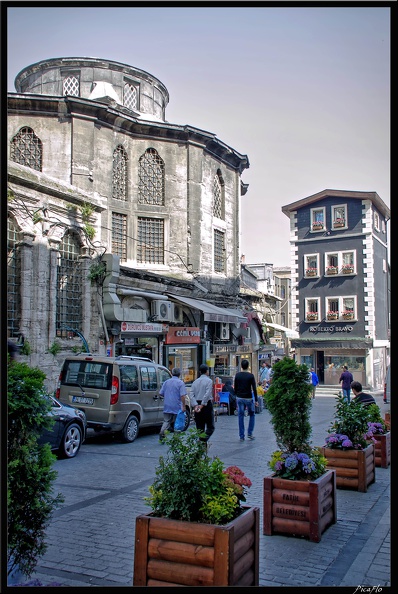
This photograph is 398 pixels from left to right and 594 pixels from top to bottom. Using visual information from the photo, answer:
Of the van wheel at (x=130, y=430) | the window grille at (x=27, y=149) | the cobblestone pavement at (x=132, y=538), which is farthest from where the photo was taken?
the window grille at (x=27, y=149)

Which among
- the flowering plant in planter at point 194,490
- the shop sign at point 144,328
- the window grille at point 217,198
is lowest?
the flowering plant in planter at point 194,490

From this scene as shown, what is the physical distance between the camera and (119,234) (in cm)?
2498

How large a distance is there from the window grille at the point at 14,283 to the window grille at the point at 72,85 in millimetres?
13200

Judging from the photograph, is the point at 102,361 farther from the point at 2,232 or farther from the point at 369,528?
the point at 2,232

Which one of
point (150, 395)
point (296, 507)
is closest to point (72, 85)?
point (150, 395)

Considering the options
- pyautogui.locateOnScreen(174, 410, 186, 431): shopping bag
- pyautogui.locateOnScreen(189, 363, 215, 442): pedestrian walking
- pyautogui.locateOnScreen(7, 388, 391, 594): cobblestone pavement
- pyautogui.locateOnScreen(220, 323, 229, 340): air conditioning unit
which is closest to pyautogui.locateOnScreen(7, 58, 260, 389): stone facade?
pyautogui.locateOnScreen(220, 323, 229, 340): air conditioning unit

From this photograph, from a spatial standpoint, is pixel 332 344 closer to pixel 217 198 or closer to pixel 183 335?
pixel 217 198

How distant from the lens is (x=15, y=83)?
2878 cm

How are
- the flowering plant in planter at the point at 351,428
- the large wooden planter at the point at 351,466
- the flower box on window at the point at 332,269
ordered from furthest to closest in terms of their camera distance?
1. the flower box on window at the point at 332,269
2. the flowering plant in planter at the point at 351,428
3. the large wooden planter at the point at 351,466

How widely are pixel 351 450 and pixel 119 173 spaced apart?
62.8ft

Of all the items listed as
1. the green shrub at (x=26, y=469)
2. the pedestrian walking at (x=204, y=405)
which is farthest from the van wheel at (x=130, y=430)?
the green shrub at (x=26, y=469)

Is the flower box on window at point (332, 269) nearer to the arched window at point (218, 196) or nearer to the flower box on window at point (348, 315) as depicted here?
the flower box on window at point (348, 315)

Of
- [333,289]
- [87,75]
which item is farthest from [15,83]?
[333,289]

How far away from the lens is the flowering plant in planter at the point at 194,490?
4.54 m
